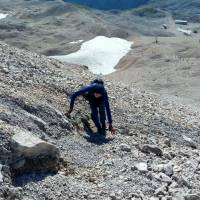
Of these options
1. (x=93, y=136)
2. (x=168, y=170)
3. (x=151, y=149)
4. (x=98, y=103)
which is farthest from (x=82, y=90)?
(x=168, y=170)

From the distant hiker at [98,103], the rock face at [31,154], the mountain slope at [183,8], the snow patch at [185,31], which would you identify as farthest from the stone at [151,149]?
the mountain slope at [183,8]

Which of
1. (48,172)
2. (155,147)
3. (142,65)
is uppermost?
(48,172)

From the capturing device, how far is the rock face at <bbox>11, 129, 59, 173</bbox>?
33.5 ft

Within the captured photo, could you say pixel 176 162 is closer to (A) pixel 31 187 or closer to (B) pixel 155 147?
(B) pixel 155 147

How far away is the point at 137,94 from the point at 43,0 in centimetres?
10523

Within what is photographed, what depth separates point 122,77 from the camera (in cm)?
5012

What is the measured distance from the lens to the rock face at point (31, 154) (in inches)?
402

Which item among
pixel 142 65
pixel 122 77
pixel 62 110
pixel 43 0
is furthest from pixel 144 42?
pixel 62 110

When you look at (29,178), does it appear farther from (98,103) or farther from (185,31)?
(185,31)

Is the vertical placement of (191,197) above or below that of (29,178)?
below

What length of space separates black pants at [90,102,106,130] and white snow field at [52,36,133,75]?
151 feet

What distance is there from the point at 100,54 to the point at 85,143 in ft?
183

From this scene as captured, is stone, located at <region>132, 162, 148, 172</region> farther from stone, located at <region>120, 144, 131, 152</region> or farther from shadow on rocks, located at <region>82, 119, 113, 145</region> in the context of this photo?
shadow on rocks, located at <region>82, 119, 113, 145</region>

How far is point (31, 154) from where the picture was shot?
34.0 feet
